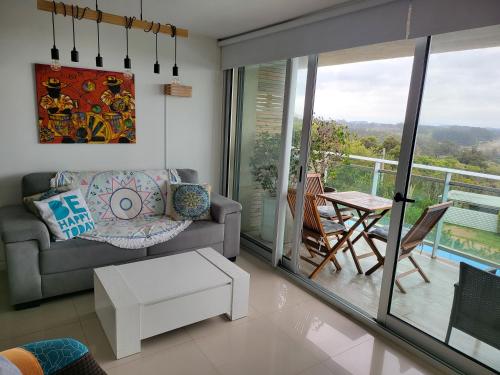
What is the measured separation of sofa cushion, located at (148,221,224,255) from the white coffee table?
343 millimetres

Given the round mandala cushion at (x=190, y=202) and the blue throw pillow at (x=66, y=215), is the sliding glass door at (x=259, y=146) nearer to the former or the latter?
the round mandala cushion at (x=190, y=202)

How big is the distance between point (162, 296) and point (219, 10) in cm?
236

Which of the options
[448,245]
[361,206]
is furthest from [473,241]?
[361,206]

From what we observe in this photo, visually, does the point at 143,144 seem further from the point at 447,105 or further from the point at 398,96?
the point at 447,105

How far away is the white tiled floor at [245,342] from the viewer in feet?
6.77

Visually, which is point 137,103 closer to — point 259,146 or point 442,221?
point 259,146

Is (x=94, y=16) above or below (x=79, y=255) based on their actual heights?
above

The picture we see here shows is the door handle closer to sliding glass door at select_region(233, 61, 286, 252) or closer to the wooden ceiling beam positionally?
sliding glass door at select_region(233, 61, 286, 252)

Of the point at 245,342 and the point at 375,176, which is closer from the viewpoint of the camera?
the point at 245,342

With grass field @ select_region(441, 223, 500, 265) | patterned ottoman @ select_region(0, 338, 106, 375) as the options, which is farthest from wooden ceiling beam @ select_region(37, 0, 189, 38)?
grass field @ select_region(441, 223, 500, 265)

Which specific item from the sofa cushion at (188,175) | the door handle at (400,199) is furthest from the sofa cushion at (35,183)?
the door handle at (400,199)

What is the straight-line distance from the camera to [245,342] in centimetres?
229

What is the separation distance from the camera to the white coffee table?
2066mm

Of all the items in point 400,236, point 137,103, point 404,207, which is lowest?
point 400,236
